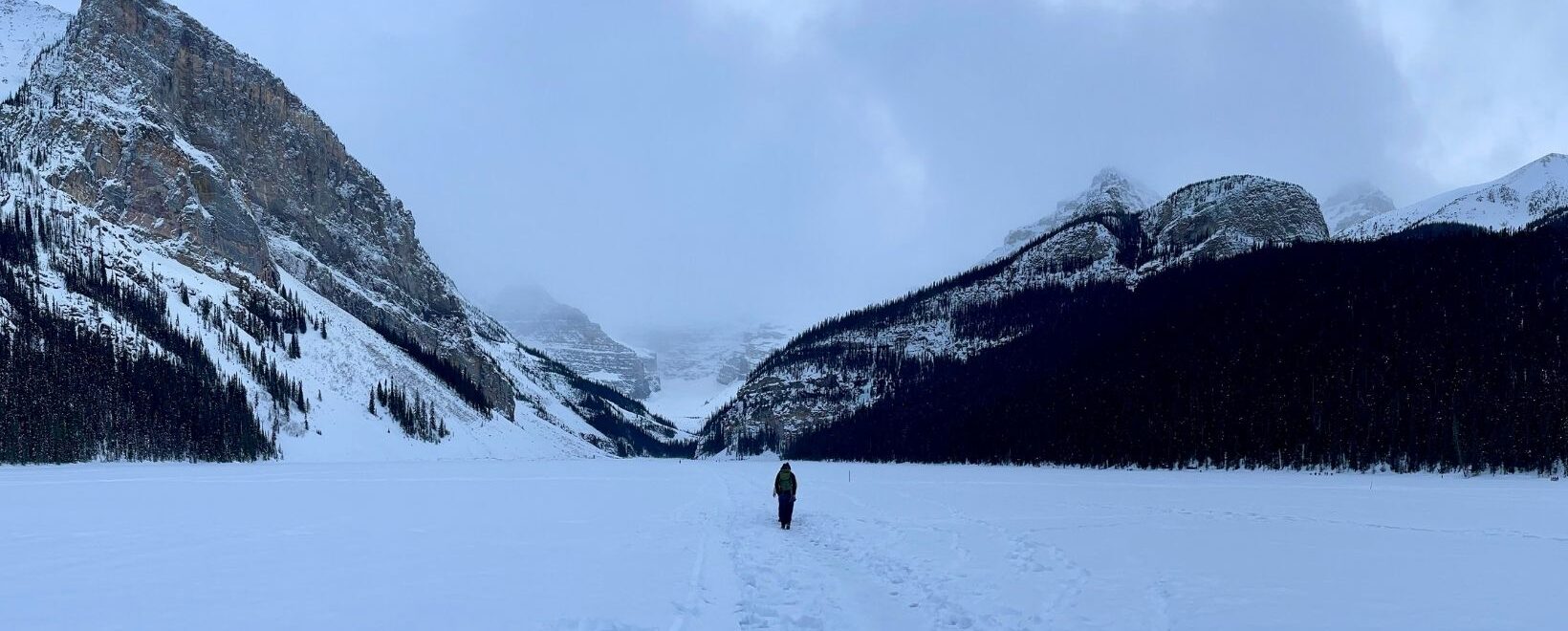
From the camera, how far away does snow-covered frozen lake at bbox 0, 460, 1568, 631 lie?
10.5 meters

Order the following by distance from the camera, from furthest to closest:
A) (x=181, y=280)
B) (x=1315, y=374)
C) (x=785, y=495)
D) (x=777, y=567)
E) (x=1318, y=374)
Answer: (x=181, y=280) → (x=1315, y=374) → (x=1318, y=374) → (x=785, y=495) → (x=777, y=567)

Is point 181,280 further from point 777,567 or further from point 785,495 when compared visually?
point 777,567

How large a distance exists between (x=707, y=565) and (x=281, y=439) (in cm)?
11533

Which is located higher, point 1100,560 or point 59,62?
point 59,62

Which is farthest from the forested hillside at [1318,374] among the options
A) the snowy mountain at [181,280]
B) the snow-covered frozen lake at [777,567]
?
the snowy mountain at [181,280]

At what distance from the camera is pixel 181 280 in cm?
13025

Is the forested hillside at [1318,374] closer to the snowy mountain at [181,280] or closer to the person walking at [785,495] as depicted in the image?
the person walking at [785,495]

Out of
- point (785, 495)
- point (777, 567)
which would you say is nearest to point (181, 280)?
point (785, 495)

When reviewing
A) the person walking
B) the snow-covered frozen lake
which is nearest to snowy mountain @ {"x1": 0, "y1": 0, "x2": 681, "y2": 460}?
the snow-covered frozen lake

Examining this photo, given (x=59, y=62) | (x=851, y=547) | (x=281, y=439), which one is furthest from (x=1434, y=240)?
(x=59, y=62)

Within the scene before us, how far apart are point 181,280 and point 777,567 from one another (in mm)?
154538

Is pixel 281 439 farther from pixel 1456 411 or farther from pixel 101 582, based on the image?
pixel 1456 411

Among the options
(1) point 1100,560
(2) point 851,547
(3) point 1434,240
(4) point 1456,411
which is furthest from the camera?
(3) point 1434,240

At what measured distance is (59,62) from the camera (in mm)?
174125
